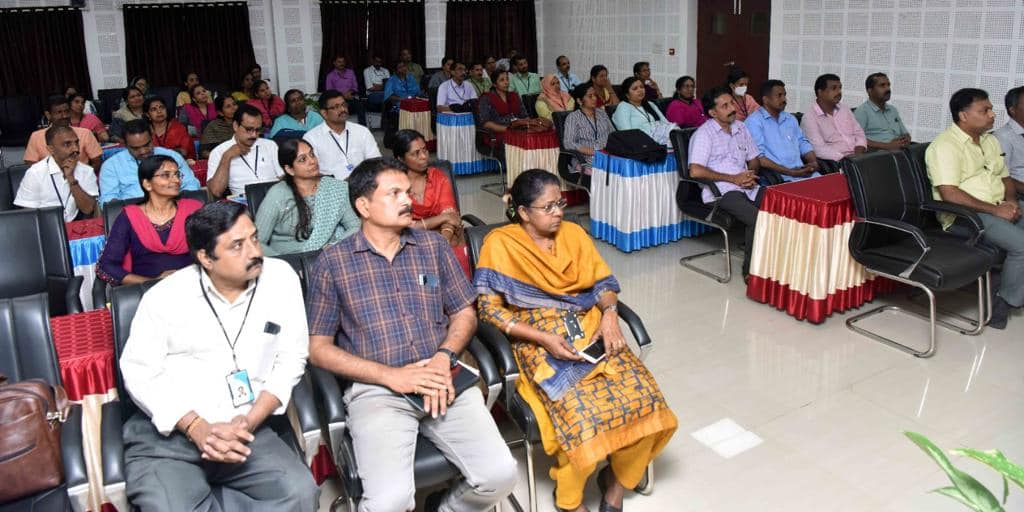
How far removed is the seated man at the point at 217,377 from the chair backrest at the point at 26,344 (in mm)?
349

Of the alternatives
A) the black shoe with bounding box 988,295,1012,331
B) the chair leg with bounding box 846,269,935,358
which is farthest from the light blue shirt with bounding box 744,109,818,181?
the black shoe with bounding box 988,295,1012,331

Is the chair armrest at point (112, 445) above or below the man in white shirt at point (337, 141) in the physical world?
below

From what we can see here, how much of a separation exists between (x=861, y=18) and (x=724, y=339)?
4.52 meters

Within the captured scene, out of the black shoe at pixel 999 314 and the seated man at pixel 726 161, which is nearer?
the black shoe at pixel 999 314

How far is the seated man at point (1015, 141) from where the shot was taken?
4711 mm

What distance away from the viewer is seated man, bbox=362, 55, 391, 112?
459 inches

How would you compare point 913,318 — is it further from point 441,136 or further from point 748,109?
point 441,136

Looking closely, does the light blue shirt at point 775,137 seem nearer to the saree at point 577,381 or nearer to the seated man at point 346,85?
the saree at point 577,381

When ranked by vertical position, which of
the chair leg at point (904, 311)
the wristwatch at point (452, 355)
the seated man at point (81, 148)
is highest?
the seated man at point (81, 148)

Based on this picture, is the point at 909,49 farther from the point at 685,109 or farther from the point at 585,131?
the point at 585,131

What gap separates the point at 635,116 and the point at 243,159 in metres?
3.10

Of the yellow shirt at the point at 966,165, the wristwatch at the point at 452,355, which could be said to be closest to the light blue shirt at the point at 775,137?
the yellow shirt at the point at 966,165

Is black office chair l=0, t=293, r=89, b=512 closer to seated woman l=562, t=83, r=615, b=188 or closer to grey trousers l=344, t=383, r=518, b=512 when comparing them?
grey trousers l=344, t=383, r=518, b=512

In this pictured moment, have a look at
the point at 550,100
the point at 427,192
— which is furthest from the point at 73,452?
the point at 550,100
